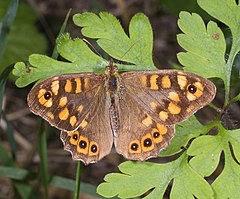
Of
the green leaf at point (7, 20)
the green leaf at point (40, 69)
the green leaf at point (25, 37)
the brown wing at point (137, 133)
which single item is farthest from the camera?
the green leaf at point (25, 37)

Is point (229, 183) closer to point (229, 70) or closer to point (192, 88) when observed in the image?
point (192, 88)

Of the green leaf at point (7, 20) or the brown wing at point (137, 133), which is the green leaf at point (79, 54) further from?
the green leaf at point (7, 20)

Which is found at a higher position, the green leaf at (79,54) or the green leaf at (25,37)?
the green leaf at (79,54)

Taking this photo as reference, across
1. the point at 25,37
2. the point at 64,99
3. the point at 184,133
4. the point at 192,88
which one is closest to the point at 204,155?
the point at 184,133

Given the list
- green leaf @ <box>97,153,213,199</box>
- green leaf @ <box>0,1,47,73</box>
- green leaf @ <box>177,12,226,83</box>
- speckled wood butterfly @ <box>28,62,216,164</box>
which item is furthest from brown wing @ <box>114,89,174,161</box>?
green leaf @ <box>0,1,47,73</box>

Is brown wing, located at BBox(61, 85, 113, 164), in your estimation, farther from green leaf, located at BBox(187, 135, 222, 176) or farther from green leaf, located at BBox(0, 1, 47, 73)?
green leaf, located at BBox(0, 1, 47, 73)

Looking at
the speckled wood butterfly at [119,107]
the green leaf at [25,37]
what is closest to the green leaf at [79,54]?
the speckled wood butterfly at [119,107]
